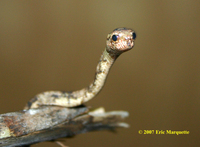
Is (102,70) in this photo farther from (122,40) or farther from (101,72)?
(122,40)

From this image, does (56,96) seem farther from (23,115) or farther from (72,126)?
(23,115)

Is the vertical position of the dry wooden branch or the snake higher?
the snake

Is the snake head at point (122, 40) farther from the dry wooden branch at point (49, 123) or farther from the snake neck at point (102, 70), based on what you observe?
the dry wooden branch at point (49, 123)

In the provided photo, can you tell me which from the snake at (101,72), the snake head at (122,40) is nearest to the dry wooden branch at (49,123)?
the snake at (101,72)

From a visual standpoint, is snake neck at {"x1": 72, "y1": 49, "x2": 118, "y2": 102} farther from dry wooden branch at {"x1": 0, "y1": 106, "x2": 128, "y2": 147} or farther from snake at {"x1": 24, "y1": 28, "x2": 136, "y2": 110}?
dry wooden branch at {"x1": 0, "y1": 106, "x2": 128, "y2": 147}

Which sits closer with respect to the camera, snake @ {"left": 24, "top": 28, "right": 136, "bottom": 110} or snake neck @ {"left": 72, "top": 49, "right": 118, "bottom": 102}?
snake @ {"left": 24, "top": 28, "right": 136, "bottom": 110}

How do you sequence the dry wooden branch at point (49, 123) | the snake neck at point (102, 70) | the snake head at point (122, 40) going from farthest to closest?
the snake neck at point (102, 70), the snake head at point (122, 40), the dry wooden branch at point (49, 123)

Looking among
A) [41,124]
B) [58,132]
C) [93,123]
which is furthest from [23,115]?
[93,123]

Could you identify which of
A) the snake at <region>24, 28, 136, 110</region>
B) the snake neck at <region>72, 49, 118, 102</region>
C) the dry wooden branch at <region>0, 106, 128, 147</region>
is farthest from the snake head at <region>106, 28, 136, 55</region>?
the dry wooden branch at <region>0, 106, 128, 147</region>
